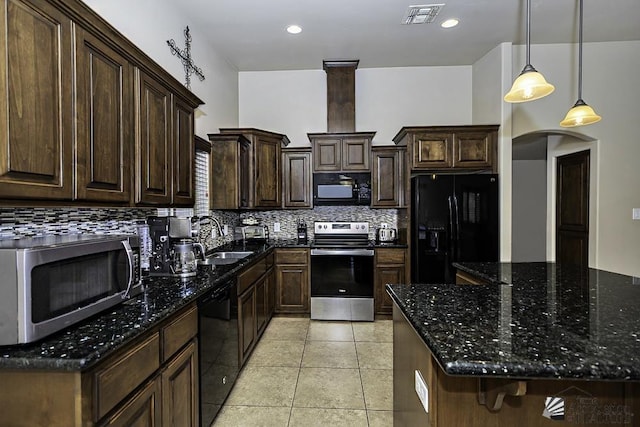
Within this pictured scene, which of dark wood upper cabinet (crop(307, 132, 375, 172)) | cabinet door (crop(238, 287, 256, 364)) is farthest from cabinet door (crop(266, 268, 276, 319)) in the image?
dark wood upper cabinet (crop(307, 132, 375, 172))

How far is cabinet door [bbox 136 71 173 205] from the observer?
1798 millimetres

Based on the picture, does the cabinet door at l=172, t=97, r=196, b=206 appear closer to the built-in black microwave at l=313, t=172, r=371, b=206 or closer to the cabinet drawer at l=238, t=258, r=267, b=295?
the cabinet drawer at l=238, t=258, r=267, b=295

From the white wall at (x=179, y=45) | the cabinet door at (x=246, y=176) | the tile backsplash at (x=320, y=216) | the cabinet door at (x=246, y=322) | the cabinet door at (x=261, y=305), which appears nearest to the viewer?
the white wall at (x=179, y=45)

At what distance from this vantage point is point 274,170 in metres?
4.11

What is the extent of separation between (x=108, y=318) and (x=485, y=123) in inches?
167

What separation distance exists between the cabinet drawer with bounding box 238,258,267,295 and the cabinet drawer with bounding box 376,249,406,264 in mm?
1375

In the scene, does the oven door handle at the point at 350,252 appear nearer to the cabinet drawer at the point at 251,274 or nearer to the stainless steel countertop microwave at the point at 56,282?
the cabinet drawer at the point at 251,274

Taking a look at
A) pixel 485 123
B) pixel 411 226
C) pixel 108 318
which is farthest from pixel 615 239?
pixel 108 318

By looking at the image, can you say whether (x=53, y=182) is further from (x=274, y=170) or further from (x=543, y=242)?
(x=543, y=242)

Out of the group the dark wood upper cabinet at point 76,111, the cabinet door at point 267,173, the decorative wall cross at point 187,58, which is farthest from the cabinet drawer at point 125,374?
the cabinet door at point 267,173

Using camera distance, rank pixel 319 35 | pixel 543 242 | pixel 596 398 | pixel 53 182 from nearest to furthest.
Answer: pixel 596 398
pixel 53 182
pixel 319 35
pixel 543 242

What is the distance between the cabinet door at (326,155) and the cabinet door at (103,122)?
2622 mm

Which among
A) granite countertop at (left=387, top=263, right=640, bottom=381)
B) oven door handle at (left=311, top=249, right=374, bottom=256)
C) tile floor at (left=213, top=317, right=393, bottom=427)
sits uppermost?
granite countertop at (left=387, top=263, right=640, bottom=381)

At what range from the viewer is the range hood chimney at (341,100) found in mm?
4258
